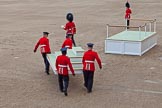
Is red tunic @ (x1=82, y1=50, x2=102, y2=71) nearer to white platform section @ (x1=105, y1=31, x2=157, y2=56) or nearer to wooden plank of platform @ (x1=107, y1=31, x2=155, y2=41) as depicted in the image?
white platform section @ (x1=105, y1=31, x2=157, y2=56)

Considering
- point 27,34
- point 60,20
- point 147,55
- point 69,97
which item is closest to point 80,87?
point 69,97

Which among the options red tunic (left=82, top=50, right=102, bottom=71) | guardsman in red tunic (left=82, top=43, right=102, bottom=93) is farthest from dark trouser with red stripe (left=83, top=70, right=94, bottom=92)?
red tunic (left=82, top=50, right=102, bottom=71)

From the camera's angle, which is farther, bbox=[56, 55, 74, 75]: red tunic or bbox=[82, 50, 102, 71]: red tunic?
bbox=[82, 50, 102, 71]: red tunic

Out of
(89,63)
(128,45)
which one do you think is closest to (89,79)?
(89,63)

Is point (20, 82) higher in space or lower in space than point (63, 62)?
lower

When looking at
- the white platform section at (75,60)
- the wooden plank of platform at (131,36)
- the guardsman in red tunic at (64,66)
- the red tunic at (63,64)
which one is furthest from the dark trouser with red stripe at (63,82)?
the wooden plank of platform at (131,36)

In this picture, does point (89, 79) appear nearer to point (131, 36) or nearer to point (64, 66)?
point (64, 66)

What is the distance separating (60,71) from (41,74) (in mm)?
3018

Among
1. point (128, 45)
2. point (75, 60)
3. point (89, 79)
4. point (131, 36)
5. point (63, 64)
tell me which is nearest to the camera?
point (63, 64)

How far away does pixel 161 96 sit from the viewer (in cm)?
1345

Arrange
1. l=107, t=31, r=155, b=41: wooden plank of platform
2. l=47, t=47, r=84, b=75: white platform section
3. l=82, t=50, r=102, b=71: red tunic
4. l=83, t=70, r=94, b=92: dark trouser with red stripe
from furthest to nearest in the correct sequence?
l=107, t=31, r=155, b=41: wooden plank of platform, l=47, t=47, r=84, b=75: white platform section, l=83, t=70, r=94, b=92: dark trouser with red stripe, l=82, t=50, r=102, b=71: red tunic

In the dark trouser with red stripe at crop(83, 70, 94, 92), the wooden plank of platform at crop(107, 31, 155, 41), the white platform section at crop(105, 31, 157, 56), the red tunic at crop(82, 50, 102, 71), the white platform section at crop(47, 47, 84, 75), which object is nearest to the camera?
the red tunic at crop(82, 50, 102, 71)

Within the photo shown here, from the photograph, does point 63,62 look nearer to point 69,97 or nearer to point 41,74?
point 69,97

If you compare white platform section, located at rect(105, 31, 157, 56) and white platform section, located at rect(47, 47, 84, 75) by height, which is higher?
white platform section, located at rect(47, 47, 84, 75)
